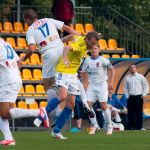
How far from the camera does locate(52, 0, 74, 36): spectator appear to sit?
95.1 ft

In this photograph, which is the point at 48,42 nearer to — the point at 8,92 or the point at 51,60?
the point at 51,60

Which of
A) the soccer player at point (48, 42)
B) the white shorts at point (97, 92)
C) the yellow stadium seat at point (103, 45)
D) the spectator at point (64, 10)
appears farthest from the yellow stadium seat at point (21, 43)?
the soccer player at point (48, 42)

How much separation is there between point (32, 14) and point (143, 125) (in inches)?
497

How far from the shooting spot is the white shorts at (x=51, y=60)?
1670cm

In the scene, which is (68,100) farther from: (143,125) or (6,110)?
(143,125)

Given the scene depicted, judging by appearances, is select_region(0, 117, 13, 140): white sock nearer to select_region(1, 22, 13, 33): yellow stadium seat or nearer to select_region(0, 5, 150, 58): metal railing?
select_region(1, 22, 13, 33): yellow stadium seat

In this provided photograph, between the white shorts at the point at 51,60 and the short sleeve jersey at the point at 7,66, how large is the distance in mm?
2871

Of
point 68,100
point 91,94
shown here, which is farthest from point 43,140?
point 91,94

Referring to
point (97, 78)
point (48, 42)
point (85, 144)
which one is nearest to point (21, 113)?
point (85, 144)

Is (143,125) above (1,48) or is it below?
below

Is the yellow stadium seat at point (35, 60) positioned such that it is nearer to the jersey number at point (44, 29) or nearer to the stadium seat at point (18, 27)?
the stadium seat at point (18, 27)

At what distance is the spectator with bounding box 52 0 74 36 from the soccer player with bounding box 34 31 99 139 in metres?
12.9

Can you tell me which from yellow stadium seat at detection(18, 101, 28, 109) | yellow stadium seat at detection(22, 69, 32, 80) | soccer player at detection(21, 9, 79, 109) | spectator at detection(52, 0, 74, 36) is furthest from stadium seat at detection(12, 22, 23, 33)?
soccer player at detection(21, 9, 79, 109)

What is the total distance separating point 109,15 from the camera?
3089 centimetres
